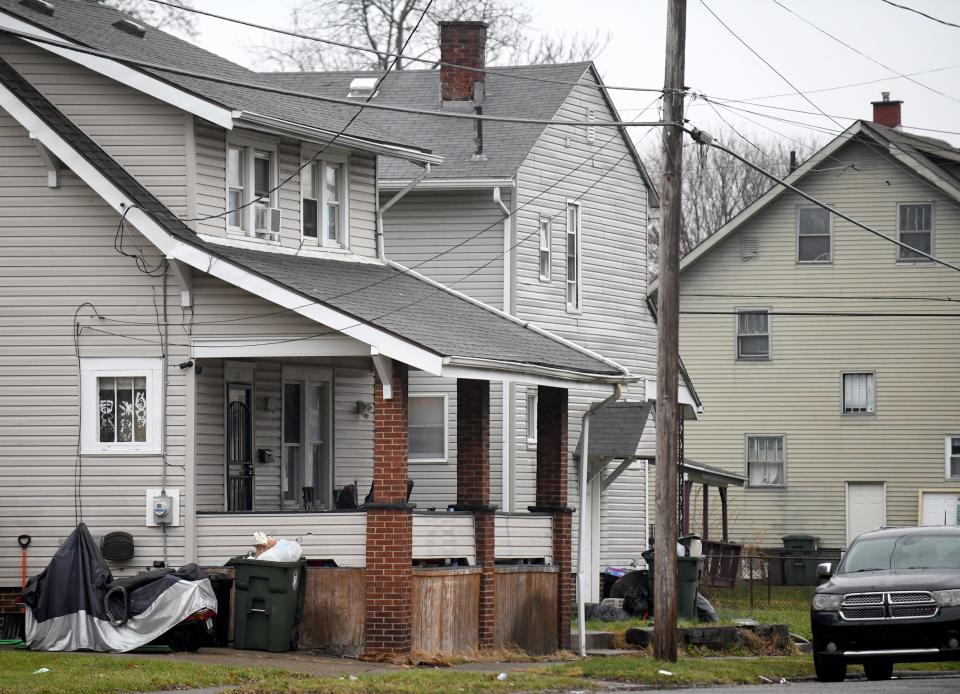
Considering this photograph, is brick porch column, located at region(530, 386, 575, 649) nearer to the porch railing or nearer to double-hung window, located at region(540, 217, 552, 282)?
the porch railing

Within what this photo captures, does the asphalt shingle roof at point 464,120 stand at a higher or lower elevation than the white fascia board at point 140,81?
higher

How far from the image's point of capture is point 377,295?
20547 mm

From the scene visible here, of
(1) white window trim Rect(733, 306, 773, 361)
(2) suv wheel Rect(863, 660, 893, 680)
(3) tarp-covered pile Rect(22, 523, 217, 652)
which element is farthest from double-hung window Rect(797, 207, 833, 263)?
(3) tarp-covered pile Rect(22, 523, 217, 652)

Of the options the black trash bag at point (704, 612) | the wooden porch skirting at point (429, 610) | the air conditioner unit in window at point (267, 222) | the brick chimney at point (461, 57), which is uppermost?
the brick chimney at point (461, 57)

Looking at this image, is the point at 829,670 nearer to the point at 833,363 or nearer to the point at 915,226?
the point at 833,363

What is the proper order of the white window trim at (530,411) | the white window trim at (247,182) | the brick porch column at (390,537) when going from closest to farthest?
the brick porch column at (390,537) < the white window trim at (247,182) < the white window trim at (530,411)

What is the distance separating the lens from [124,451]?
63.5 feet

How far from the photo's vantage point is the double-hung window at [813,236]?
131 ft

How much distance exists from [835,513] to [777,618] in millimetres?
12515

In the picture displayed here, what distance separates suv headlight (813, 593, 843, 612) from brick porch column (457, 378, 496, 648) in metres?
4.47

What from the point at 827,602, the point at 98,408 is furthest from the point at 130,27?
the point at 827,602

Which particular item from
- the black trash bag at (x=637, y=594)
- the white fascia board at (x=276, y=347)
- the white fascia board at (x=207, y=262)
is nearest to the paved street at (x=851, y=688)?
the white fascia board at (x=207, y=262)

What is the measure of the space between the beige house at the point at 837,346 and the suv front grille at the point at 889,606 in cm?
2179

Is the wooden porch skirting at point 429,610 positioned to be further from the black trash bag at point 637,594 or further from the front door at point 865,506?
the front door at point 865,506
